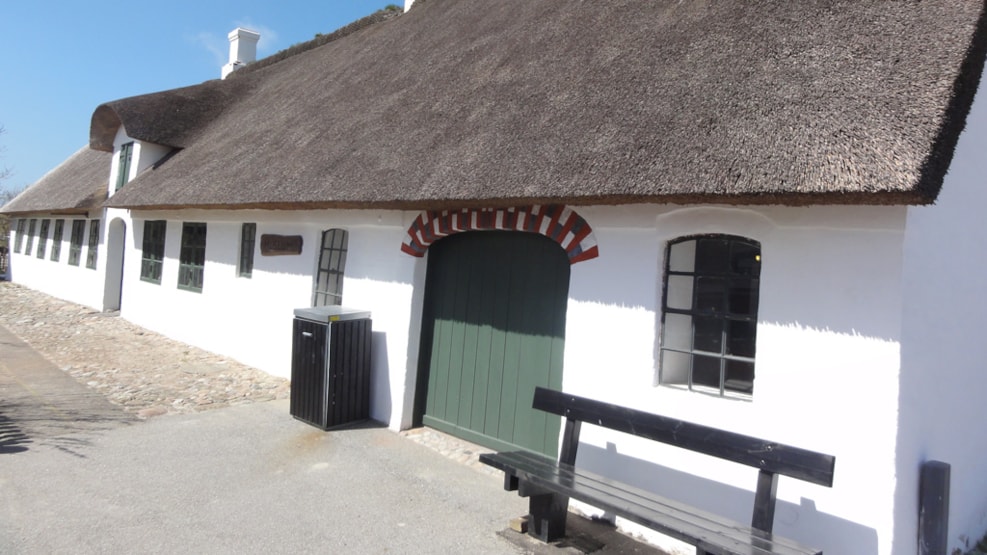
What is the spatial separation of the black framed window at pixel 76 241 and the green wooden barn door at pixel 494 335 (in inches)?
526

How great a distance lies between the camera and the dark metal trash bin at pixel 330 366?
611 centimetres

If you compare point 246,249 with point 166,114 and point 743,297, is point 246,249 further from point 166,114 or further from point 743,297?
point 743,297

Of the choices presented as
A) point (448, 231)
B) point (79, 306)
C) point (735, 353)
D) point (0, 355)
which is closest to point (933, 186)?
point (735, 353)

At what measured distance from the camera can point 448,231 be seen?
5.84 metres

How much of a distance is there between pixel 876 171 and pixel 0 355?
1081 centimetres

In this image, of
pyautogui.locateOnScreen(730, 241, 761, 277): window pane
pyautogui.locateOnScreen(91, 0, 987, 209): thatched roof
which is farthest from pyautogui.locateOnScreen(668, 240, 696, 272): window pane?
pyautogui.locateOnScreen(91, 0, 987, 209): thatched roof

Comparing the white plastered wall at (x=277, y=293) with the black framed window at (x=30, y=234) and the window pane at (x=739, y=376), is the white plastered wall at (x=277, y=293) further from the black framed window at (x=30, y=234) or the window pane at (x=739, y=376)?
the black framed window at (x=30, y=234)

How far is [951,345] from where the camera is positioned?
4.01m

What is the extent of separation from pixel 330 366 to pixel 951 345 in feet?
16.4

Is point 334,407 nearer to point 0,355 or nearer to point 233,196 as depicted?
point 233,196

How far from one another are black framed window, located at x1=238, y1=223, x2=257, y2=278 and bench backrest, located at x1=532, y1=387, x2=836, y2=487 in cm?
612

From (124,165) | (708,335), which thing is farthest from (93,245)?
(708,335)

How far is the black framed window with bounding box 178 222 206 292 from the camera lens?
33.6 feet

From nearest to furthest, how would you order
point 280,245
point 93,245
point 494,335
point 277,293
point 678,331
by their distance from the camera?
point 678,331 → point 494,335 → point 280,245 → point 277,293 → point 93,245
